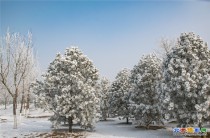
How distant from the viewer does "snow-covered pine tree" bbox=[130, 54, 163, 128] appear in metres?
27.8

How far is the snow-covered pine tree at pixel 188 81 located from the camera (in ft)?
68.4

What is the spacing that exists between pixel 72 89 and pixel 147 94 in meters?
7.62

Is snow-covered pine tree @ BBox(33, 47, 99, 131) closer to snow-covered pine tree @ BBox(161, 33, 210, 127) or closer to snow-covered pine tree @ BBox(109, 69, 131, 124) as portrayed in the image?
snow-covered pine tree @ BBox(161, 33, 210, 127)

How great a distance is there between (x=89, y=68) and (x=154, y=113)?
764cm

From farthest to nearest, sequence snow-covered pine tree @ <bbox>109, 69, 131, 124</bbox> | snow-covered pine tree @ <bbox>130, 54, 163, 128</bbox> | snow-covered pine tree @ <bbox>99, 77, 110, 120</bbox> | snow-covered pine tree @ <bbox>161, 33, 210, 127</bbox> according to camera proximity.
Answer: snow-covered pine tree @ <bbox>99, 77, 110, 120</bbox>
snow-covered pine tree @ <bbox>109, 69, 131, 124</bbox>
snow-covered pine tree @ <bbox>130, 54, 163, 128</bbox>
snow-covered pine tree @ <bbox>161, 33, 210, 127</bbox>

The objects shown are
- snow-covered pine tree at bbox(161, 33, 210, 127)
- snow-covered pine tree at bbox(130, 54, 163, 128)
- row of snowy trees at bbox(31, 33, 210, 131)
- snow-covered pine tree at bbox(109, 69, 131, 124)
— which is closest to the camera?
snow-covered pine tree at bbox(161, 33, 210, 127)

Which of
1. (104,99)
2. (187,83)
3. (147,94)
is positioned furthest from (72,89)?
(104,99)

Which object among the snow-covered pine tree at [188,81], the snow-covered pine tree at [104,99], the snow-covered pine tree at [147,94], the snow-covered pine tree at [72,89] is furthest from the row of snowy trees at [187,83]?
the snow-covered pine tree at [104,99]

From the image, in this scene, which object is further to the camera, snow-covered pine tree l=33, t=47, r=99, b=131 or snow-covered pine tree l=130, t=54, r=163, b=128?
snow-covered pine tree l=130, t=54, r=163, b=128

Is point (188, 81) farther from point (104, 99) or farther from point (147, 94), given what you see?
point (104, 99)

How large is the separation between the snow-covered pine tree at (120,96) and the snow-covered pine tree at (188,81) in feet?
42.4

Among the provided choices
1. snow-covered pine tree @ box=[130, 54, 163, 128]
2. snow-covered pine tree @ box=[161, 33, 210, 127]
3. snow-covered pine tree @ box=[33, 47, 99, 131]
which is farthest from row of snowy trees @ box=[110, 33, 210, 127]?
snow-covered pine tree @ box=[33, 47, 99, 131]

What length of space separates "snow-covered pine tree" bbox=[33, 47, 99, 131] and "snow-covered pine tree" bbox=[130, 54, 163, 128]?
14.1 feet

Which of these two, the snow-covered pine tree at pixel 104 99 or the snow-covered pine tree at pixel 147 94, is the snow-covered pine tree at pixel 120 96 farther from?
the snow-covered pine tree at pixel 147 94
